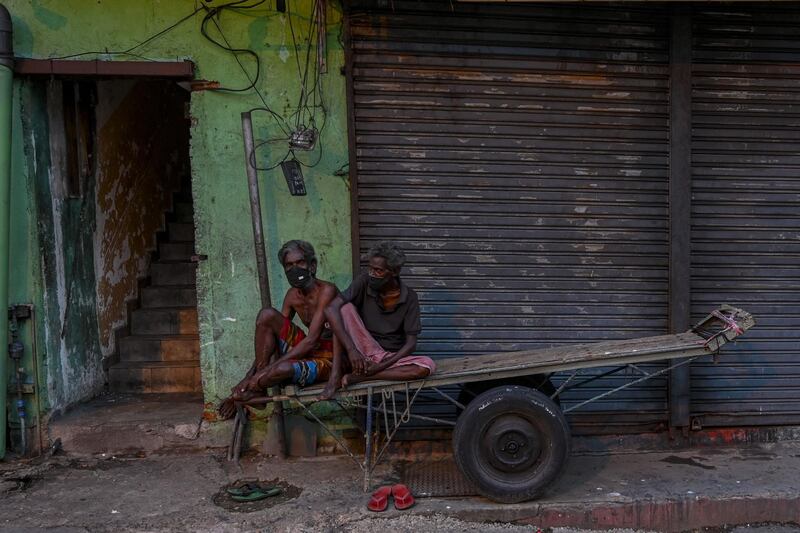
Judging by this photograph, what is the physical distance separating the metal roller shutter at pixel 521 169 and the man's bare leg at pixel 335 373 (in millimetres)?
1162

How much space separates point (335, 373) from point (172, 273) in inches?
136

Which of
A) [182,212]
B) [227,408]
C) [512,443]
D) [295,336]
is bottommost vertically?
[512,443]

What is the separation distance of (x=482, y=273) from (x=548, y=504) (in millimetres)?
1840

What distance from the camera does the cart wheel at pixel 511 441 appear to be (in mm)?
4531

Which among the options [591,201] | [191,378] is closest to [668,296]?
[591,201]

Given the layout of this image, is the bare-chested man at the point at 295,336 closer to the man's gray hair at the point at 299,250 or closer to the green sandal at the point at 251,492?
the man's gray hair at the point at 299,250

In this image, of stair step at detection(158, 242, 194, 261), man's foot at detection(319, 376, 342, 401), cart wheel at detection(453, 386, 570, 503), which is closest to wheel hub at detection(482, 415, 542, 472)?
cart wheel at detection(453, 386, 570, 503)

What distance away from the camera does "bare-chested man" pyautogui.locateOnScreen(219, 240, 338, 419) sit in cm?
476

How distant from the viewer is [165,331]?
7.10 metres

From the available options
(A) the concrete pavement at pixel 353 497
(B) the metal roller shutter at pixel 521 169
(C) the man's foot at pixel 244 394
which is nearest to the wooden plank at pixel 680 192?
(B) the metal roller shutter at pixel 521 169

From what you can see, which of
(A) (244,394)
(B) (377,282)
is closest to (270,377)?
(A) (244,394)

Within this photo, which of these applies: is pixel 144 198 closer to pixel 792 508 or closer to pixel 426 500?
pixel 426 500

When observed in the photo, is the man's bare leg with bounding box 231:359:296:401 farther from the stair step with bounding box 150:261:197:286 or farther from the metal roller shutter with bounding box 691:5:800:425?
the metal roller shutter with bounding box 691:5:800:425

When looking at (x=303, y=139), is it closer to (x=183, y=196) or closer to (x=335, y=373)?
(x=335, y=373)
